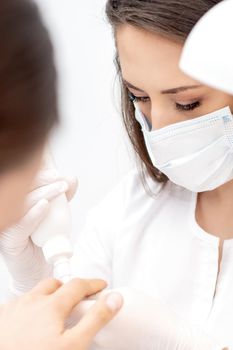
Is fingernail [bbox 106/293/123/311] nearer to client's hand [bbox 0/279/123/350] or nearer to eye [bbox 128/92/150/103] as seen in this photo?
client's hand [bbox 0/279/123/350]

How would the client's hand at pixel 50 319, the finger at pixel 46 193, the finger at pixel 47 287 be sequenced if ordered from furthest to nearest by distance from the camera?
1. the finger at pixel 46 193
2. the finger at pixel 47 287
3. the client's hand at pixel 50 319

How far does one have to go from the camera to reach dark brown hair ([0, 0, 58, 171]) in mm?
625

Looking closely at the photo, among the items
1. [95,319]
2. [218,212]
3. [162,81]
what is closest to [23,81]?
[95,319]

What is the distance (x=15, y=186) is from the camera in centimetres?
73

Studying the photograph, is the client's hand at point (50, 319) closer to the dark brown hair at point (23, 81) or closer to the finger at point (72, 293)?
the finger at point (72, 293)

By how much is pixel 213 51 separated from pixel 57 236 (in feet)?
1.88

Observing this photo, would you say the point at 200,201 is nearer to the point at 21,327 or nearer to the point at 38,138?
the point at 21,327

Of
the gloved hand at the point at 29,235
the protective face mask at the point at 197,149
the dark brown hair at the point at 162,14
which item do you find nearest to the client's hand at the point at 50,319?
the gloved hand at the point at 29,235

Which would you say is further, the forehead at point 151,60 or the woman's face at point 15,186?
the forehead at point 151,60

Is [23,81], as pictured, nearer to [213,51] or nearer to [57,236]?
[213,51]

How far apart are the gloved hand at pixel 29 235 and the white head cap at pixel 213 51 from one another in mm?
537

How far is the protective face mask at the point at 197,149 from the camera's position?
115cm

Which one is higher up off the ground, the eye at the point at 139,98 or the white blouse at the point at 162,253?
the eye at the point at 139,98

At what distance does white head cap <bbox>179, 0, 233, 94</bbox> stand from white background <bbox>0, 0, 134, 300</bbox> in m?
1.17
